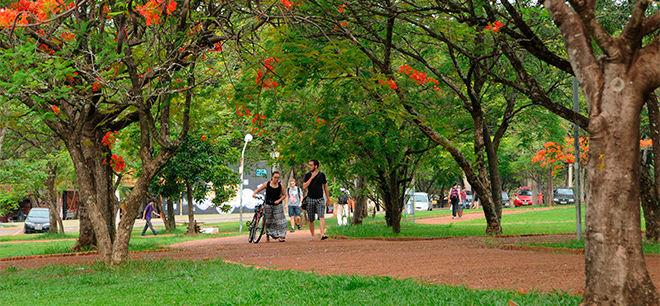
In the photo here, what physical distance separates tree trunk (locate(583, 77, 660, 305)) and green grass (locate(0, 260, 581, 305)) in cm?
50

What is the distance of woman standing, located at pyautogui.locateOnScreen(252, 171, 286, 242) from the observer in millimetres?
14117

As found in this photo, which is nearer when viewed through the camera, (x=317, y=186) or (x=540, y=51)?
(x=540, y=51)

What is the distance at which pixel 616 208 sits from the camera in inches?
167

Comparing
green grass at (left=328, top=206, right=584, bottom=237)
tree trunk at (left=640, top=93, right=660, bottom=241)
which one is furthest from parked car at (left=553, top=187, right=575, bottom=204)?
tree trunk at (left=640, top=93, right=660, bottom=241)

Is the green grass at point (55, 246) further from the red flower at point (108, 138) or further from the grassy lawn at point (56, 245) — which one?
the red flower at point (108, 138)

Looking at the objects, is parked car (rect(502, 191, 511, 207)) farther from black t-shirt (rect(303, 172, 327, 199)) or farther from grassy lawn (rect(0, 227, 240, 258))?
black t-shirt (rect(303, 172, 327, 199))

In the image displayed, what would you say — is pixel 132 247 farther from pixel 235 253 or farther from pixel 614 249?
pixel 614 249

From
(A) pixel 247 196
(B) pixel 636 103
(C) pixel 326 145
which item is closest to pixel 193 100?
(C) pixel 326 145

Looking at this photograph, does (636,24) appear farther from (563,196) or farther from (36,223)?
(563,196)

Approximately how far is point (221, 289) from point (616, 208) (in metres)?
4.03

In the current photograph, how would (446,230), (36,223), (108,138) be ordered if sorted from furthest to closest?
(36,223) < (446,230) < (108,138)

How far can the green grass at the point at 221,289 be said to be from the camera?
17.2 ft

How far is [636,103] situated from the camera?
4324mm

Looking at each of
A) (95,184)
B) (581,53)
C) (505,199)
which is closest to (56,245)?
(95,184)
